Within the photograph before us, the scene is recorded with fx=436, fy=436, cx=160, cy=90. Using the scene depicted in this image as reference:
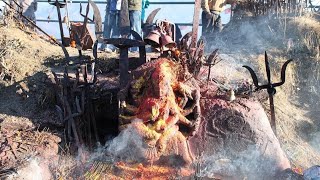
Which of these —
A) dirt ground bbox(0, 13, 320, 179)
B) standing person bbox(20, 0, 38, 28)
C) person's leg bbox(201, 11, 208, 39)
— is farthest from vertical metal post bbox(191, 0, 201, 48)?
standing person bbox(20, 0, 38, 28)

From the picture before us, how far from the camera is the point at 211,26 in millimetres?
11305

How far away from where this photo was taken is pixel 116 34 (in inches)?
378

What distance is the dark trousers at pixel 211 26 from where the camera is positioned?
11.2 metres

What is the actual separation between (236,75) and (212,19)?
2908 millimetres

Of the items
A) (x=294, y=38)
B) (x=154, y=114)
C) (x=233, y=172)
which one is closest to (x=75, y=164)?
(x=154, y=114)

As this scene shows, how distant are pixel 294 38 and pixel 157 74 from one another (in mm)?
6017

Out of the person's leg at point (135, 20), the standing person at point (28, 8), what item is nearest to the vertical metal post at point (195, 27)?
the person's leg at point (135, 20)

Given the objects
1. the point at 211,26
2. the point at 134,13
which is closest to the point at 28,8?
the point at 134,13

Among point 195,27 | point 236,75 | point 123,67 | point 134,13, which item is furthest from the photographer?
point 134,13

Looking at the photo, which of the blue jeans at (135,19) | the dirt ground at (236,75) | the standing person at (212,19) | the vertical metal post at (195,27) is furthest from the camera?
the standing person at (212,19)

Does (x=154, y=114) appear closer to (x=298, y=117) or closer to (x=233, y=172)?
(x=233, y=172)

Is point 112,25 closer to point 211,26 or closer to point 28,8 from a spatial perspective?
point 211,26

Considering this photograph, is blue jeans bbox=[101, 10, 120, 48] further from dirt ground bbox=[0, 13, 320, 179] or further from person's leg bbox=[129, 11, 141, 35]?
dirt ground bbox=[0, 13, 320, 179]

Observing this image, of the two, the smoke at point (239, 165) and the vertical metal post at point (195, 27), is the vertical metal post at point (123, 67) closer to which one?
the vertical metal post at point (195, 27)
